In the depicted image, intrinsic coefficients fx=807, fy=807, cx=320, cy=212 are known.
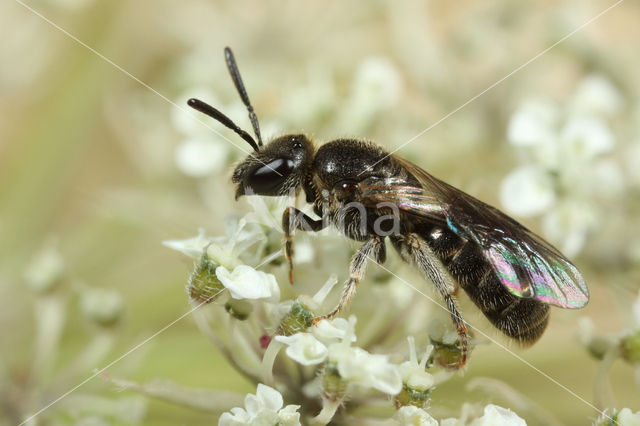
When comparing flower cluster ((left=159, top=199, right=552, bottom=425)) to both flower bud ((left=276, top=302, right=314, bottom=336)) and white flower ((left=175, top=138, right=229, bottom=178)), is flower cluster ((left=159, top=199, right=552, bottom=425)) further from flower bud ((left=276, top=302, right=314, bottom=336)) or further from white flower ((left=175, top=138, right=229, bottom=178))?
white flower ((left=175, top=138, right=229, bottom=178))

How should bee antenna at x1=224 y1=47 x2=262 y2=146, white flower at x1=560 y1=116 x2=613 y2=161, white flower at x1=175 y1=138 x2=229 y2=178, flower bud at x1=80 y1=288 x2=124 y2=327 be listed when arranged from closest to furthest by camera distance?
1. bee antenna at x1=224 y1=47 x2=262 y2=146
2. flower bud at x1=80 y1=288 x2=124 y2=327
3. white flower at x1=560 y1=116 x2=613 y2=161
4. white flower at x1=175 y1=138 x2=229 y2=178

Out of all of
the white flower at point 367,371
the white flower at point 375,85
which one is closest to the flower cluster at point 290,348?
the white flower at point 367,371

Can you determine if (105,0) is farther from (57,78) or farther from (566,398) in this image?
(566,398)

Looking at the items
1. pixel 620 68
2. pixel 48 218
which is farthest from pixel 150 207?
pixel 620 68

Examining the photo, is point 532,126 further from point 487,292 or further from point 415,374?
point 415,374

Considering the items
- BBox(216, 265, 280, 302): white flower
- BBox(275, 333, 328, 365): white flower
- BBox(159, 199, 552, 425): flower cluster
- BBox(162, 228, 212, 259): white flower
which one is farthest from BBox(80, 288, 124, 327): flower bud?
BBox(275, 333, 328, 365): white flower

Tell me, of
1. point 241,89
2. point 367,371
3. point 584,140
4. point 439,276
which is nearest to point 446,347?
point 439,276

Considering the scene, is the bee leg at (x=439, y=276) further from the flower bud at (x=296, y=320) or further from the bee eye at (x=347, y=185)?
the flower bud at (x=296, y=320)
